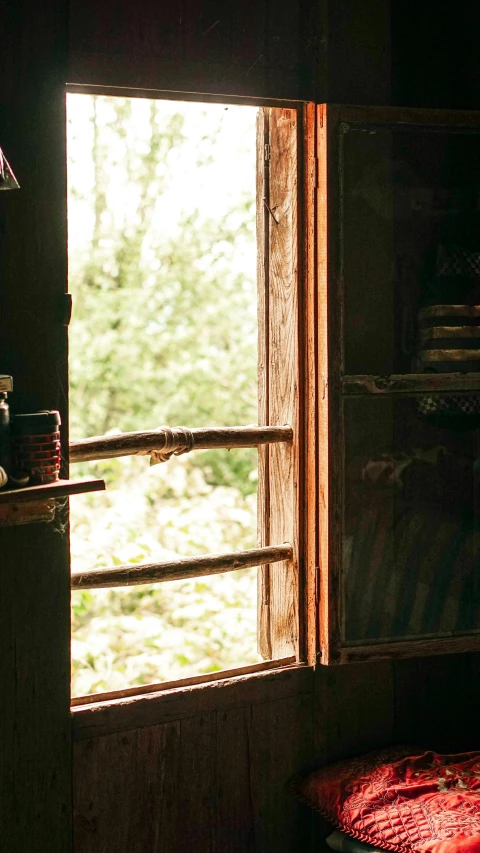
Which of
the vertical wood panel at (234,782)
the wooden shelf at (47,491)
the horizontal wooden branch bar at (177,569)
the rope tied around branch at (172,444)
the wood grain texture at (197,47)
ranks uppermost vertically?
the wood grain texture at (197,47)

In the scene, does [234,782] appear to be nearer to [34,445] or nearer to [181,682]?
[181,682]

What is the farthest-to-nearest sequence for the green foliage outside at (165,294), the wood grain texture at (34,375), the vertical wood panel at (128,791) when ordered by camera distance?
the green foliage outside at (165,294), the vertical wood panel at (128,791), the wood grain texture at (34,375)

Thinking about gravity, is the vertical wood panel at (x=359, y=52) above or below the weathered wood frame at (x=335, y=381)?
above

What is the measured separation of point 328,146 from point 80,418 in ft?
16.8

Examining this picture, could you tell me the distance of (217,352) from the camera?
7.16 meters

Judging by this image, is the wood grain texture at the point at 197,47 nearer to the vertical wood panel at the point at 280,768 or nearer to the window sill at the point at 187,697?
the window sill at the point at 187,697

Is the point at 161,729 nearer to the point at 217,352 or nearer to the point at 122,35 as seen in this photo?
the point at 122,35

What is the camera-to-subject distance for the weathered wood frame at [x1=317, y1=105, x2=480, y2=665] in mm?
2127

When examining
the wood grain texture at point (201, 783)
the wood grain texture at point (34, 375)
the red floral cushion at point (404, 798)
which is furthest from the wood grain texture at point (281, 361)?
the wood grain texture at point (34, 375)

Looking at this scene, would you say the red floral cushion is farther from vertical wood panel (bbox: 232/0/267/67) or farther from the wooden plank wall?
vertical wood panel (bbox: 232/0/267/67)

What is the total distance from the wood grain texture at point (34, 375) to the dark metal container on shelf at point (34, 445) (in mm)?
210

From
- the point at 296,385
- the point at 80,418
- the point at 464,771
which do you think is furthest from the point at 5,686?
the point at 80,418

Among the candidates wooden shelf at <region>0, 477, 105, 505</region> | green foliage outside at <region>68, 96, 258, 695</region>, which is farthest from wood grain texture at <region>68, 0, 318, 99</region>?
green foliage outside at <region>68, 96, 258, 695</region>

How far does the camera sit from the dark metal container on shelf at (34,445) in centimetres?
170
